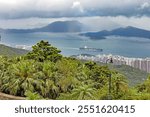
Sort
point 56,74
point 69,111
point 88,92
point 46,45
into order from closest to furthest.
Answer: point 69,111, point 88,92, point 56,74, point 46,45

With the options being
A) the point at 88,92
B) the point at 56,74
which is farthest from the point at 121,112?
the point at 56,74

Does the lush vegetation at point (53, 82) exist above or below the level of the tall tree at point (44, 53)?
Result: below

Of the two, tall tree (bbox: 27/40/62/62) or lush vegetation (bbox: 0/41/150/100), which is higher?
tall tree (bbox: 27/40/62/62)

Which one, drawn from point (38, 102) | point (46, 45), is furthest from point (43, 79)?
point (38, 102)

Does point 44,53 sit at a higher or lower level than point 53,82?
higher

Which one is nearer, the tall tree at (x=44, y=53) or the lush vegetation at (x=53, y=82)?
the lush vegetation at (x=53, y=82)

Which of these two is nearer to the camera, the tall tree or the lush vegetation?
the lush vegetation

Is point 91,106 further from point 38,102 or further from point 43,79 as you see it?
point 43,79

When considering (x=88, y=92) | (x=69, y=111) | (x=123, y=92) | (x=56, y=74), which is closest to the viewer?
(x=69, y=111)

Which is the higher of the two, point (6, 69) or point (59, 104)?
point (59, 104)

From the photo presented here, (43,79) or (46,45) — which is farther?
(46,45)

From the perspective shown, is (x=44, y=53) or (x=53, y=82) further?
(x=44, y=53)
